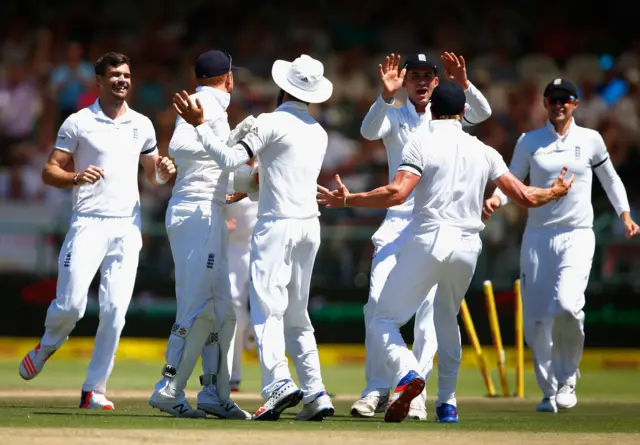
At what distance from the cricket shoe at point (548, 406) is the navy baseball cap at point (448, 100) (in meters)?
2.99

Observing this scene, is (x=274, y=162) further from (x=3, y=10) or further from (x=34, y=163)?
(x=3, y=10)

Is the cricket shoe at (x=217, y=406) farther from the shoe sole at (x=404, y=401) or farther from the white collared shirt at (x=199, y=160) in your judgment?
the white collared shirt at (x=199, y=160)

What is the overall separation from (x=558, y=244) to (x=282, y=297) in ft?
11.2

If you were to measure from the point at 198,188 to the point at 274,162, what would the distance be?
0.63 meters

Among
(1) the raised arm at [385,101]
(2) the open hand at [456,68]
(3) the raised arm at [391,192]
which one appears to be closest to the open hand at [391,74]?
(1) the raised arm at [385,101]

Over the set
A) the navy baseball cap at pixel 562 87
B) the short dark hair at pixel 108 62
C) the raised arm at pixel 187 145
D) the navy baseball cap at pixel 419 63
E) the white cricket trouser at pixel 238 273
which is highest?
the navy baseball cap at pixel 419 63

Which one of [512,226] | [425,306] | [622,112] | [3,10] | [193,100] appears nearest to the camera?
→ [193,100]

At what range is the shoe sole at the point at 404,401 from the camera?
8891 millimetres

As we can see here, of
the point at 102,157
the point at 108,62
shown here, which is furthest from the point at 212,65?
the point at 102,157

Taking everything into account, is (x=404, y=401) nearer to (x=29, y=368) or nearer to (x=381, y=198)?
(x=381, y=198)

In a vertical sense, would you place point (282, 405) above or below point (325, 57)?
below

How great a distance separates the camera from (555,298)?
11656 millimetres

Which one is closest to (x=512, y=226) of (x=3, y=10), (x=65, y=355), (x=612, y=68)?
(x=612, y=68)

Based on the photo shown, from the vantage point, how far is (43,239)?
16906 mm
